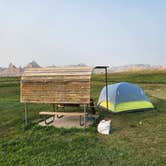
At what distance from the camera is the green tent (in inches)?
381

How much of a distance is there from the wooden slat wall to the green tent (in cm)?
263

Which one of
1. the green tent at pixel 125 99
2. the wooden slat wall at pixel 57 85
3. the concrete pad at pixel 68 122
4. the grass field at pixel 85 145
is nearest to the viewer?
the grass field at pixel 85 145

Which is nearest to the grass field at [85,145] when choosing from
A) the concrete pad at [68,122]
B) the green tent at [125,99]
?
the concrete pad at [68,122]

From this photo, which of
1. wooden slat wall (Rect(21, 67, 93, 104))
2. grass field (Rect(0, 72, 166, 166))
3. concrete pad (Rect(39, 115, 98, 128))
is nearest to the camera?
grass field (Rect(0, 72, 166, 166))

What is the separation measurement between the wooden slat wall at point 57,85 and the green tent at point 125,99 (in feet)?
8.62

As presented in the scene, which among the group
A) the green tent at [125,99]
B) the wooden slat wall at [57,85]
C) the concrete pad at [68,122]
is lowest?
the concrete pad at [68,122]

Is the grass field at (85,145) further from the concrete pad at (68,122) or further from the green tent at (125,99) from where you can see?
the green tent at (125,99)

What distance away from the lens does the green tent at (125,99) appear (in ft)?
31.7

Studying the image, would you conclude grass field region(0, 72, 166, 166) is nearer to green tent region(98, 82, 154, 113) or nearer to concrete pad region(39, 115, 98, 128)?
concrete pad region(39, 115, 98, 128)

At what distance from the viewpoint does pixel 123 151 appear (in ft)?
18.0

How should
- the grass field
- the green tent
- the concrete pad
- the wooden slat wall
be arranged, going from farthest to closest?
the green tent → the concrete pad → the wooden slat wall → the grass field

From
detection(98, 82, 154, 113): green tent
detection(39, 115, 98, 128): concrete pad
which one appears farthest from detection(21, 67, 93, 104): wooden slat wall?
detection(98, 82, 154, 113): green tent

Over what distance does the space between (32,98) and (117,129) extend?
3115 mm

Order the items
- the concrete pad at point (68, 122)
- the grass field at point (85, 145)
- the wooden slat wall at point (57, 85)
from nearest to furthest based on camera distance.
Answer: the grass field at point (85, 145), the wooden slat wall at point (57, 85), the concrete pad at point (68, 122)
